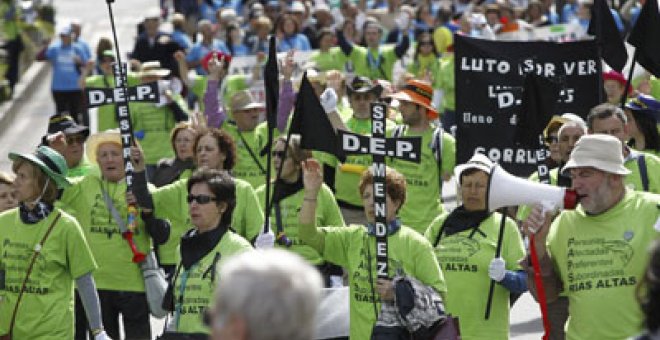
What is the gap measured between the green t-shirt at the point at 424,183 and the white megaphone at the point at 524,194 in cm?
400

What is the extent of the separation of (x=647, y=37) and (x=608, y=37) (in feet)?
1.75

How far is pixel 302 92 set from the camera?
9797mm

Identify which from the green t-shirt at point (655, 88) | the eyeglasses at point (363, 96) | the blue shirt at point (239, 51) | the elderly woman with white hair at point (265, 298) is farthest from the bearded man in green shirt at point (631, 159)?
the blue shirt at point (239, 51)

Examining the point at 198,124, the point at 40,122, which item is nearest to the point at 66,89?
the point at 40,122

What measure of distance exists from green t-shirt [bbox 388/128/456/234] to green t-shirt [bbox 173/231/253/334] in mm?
3455

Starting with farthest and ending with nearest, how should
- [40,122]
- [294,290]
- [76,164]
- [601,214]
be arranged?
1. [40,122]
2. [76,164]
3. [601,214]
4. [294,290]

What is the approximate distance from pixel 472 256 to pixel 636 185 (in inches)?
39.1

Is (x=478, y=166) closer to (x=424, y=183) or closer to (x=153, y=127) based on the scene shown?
(x=424, y=183)

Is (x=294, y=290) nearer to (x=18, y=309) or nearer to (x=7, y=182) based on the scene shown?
(x=18, y=309)

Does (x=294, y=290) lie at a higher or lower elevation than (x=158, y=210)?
higher

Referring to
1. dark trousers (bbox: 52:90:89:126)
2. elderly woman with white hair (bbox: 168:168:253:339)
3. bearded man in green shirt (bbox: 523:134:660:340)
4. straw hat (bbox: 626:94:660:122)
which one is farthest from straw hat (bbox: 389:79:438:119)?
dark trousers (bbox: 52:90:89:126)

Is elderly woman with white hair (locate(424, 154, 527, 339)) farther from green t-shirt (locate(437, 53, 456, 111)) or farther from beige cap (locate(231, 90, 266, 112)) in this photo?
green t-shirt (locate(437, 53, 456, 111))

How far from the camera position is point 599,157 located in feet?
25.2

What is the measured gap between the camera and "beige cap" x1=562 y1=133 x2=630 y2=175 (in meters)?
7.65
